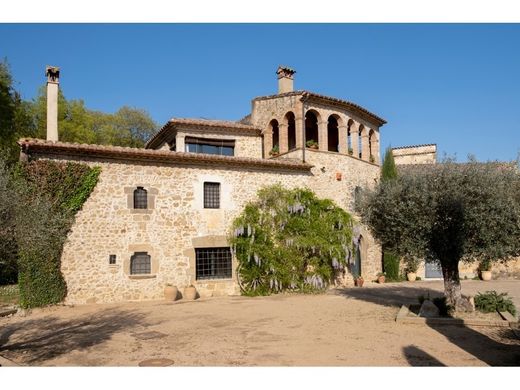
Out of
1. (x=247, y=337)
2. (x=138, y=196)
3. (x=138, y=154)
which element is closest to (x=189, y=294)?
(x=138, y=196)

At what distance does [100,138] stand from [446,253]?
29.0 meters

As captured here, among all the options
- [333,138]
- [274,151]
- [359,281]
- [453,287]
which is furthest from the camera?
[333,138]

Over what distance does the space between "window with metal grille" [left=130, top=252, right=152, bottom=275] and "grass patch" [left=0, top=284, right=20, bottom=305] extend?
3893 millimetres

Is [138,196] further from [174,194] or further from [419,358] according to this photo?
[419,358]

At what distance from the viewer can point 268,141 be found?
21.2 meters

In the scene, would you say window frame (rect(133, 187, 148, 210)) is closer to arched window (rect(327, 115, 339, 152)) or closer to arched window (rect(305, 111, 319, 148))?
arched window (rect(305, 111, 319, 148))

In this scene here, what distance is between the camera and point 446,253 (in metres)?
10.1

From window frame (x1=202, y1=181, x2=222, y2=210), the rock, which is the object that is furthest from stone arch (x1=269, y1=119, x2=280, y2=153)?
the rock

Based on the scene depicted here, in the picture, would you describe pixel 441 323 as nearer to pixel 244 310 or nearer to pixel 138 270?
pixel 244 310

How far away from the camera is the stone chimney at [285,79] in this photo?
2155cm

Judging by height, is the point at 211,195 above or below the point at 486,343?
above

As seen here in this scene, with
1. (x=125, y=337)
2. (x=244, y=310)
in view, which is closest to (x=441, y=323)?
(x=244, y=310)

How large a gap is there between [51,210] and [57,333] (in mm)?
4545

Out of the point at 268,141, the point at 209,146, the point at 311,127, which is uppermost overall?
the point at 311,127
